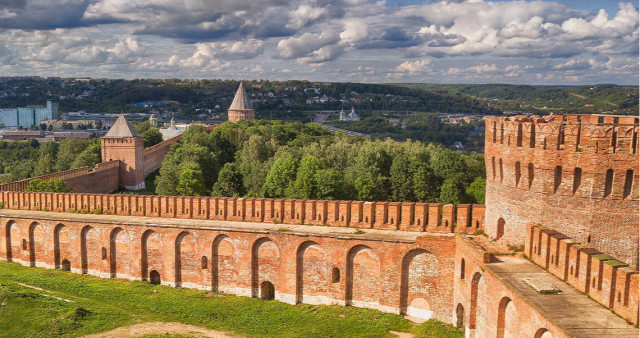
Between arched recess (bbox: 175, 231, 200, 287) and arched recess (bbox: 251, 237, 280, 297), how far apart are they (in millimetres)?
2904

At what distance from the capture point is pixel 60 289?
26.7 meters

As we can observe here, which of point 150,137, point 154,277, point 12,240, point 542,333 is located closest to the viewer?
point 542,333

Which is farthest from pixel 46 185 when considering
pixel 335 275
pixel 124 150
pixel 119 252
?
pixel 335 275

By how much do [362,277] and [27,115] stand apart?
642 feet

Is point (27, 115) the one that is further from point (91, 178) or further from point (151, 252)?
point (151, 252)

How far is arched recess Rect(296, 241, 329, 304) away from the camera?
80.4 feet

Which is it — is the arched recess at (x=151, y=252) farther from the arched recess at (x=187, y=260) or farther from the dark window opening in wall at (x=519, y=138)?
the dark window opening in wall at (x=519, y=138)

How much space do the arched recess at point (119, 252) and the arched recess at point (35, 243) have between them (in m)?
4.37

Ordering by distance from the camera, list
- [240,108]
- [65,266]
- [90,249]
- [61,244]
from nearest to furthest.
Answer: [90,249] < [61,244] < [65,266] < [240,108]

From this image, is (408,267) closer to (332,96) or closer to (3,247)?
(3,247)

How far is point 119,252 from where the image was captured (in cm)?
2822

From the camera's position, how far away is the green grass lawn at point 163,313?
21.9m

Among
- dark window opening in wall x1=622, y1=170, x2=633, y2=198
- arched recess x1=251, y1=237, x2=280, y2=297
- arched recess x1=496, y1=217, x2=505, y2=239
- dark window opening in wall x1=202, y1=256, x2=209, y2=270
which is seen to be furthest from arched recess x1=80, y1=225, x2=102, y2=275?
dark window opening in wall x1=622, y1=170, x2=633, y2=198

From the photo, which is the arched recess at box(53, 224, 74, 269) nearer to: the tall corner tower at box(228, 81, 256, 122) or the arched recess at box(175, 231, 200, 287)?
the arched recess at box(175, 231, 200, 287)
